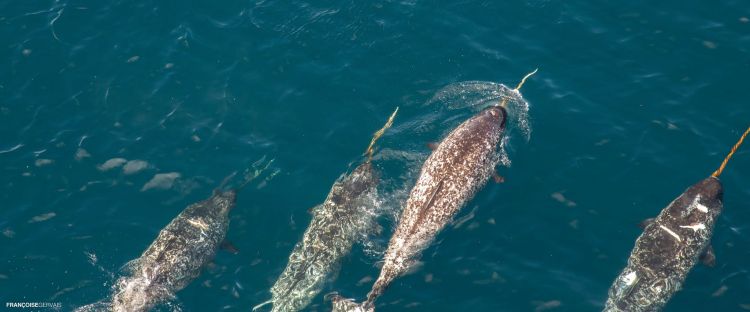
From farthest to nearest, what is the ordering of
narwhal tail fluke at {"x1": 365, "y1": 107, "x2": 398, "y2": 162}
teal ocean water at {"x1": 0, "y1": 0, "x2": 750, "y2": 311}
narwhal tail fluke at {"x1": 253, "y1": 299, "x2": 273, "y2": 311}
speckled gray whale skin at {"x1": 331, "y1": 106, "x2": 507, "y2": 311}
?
narwhal tail fluke at {"x1": 365, "y1": 107, "x2": 398, "y2": 162}, teal ocean water at {"x1": 0, "y1": 0, "x2": 750, "y2": 311}, speckled gray whale skin at {"x1": 331, "y1": 106, "x2": 507, "y2": 311}, narwhal tail fluke at {"x1": 253, "y1": 299, "x2": 273, "y2": 311}

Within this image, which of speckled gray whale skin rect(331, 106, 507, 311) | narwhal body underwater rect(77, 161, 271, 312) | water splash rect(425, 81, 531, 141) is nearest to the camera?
narwhal body underwater rect(77, 161, 271, 312)

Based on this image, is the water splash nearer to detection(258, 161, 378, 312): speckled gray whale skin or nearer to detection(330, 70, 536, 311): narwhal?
detection(330, 70, 536, 311): narwhal

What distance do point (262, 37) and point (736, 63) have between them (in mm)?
18265

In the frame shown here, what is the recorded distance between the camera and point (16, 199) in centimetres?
2222

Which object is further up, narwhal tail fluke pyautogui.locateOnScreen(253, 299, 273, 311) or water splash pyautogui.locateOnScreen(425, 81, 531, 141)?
water splash pyautogui.locateOnScreen(425, 81, 531, 141)

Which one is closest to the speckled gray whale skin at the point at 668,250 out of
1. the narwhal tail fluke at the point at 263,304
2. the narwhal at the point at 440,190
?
the narwhal at the point at 440,190

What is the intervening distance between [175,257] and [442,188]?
8.44 metres

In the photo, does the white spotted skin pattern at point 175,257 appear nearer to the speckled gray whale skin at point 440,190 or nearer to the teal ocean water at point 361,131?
the teal ocean water at point 361,131

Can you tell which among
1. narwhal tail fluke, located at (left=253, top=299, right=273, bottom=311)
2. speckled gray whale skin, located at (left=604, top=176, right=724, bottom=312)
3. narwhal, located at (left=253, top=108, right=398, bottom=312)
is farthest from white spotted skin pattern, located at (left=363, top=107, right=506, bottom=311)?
speckled gray whale skin, located at (left=604, top=176, right=724, bottom=312)

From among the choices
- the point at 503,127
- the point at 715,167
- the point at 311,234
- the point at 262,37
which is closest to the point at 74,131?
the point at 262,37

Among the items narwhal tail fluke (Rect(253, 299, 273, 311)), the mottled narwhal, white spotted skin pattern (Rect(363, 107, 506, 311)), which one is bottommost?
narwhal tail fluke (Rect(253, 299, 273, 311))

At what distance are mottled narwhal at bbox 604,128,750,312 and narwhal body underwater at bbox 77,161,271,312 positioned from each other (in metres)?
12.1

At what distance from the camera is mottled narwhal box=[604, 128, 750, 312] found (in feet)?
61.8

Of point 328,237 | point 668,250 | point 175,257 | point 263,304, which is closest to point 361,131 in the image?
point 328,237
